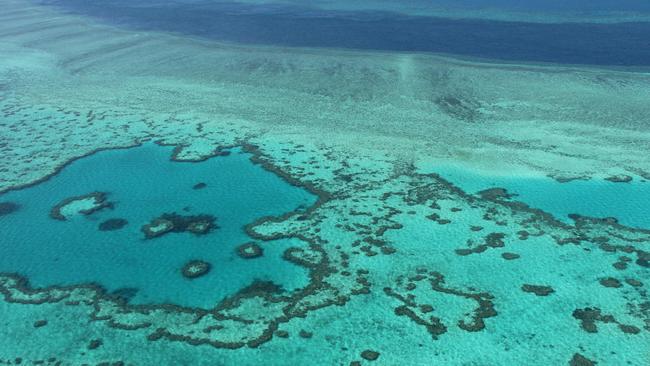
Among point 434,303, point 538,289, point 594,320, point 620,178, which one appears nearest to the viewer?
point 594,320

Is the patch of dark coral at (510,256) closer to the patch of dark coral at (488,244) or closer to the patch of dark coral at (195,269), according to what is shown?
the patch of dark coral at (488,244)

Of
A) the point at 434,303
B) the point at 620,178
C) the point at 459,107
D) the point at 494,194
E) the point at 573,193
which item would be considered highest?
the point at 459,107

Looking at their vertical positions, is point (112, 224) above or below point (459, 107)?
below

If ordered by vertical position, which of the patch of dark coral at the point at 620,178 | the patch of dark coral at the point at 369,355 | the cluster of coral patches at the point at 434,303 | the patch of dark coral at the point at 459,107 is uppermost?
the patch of dark coral at the point at 459,107

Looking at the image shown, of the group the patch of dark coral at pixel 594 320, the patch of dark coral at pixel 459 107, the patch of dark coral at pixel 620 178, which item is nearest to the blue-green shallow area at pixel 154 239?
the patch of dark coral at pixel 594 320

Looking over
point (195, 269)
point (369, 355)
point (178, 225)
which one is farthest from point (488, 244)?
point (178, 225)

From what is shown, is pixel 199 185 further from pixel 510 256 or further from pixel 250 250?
pixel 510 256
